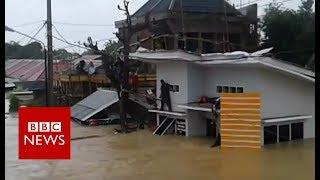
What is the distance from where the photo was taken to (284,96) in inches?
727

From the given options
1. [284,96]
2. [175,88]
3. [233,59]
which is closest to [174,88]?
[175,88]

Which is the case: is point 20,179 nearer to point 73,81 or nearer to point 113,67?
point 113,67

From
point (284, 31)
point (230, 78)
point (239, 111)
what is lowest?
point (239, 111)

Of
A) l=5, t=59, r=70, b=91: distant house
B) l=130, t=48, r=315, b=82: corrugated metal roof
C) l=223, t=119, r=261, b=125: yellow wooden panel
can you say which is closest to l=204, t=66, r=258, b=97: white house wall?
l=130, t=48, r=315, b=82: corrugated metal roof

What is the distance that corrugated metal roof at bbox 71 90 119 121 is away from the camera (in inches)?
1034

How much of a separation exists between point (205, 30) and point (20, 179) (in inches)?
550

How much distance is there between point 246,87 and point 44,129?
41.7 feet

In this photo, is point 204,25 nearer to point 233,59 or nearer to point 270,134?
point 233,59

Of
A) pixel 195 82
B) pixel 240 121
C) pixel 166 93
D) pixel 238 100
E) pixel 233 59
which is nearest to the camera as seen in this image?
pixel 240 121

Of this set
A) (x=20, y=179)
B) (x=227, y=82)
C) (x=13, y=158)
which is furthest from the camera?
(x=227, y=82)

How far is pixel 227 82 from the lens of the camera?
19453 mm

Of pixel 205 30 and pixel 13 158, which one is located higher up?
pixel 205 30

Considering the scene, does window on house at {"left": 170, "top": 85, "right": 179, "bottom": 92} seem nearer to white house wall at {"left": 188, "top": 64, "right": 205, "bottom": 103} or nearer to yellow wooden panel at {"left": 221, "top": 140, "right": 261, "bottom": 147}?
white house wall at {"left": 188, "top": 64, "right": 205, "bottom": 103}
